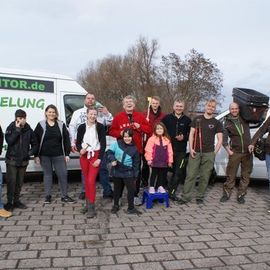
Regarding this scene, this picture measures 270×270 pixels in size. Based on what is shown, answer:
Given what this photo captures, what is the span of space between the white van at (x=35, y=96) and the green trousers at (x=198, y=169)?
101 inches

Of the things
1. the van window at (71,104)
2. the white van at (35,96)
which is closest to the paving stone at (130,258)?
the white van at (35,96)

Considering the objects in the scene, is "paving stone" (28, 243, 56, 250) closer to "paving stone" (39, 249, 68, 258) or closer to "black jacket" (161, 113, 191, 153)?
"paving stone" (39, 249, 68, 258)

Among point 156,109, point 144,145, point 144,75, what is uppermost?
point 144,75

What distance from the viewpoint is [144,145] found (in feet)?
24.3

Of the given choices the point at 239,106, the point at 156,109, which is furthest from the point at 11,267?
the point at 239,106

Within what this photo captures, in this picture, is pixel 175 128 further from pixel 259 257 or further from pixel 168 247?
pixel 259 257

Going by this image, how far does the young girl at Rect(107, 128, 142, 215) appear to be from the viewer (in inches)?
257

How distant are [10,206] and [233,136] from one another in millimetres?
3889

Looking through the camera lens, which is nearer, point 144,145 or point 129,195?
Result: point 129,195

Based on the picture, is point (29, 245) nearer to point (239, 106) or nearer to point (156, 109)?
point (156, 109)

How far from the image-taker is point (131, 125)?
274 inches

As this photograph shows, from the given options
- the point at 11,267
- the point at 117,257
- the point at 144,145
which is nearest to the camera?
the point at 11,267

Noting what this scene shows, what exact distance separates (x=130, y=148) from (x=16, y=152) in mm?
1753

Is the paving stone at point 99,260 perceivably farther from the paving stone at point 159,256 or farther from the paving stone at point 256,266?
the paving stone at point 256,266
